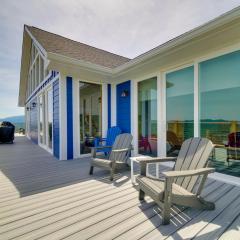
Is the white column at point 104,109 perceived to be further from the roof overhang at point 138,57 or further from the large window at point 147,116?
the large window at point 147,116

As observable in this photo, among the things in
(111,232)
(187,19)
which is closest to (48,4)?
(187,19)

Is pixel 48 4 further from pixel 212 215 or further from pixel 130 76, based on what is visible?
pixel 212 215

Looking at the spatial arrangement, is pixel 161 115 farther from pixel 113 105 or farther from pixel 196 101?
pixel 113 105

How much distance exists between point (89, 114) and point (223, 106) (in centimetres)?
397

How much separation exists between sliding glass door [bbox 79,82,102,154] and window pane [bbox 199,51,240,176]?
338cm

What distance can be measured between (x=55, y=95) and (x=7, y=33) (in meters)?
4.11

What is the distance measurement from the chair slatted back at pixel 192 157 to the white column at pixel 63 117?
3.48 m

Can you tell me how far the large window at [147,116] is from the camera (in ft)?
14.7

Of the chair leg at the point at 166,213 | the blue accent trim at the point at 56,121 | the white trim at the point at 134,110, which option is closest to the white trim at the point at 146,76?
the white trim at the point at 134,110

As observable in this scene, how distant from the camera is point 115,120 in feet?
19.0

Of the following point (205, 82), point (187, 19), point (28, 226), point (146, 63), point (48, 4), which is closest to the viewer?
point (28, 226)

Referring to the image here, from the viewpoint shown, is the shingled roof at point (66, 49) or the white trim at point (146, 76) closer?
the white trim at point (146, 76)

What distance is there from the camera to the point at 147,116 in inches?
186

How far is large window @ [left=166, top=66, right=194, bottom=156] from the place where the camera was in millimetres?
3676
